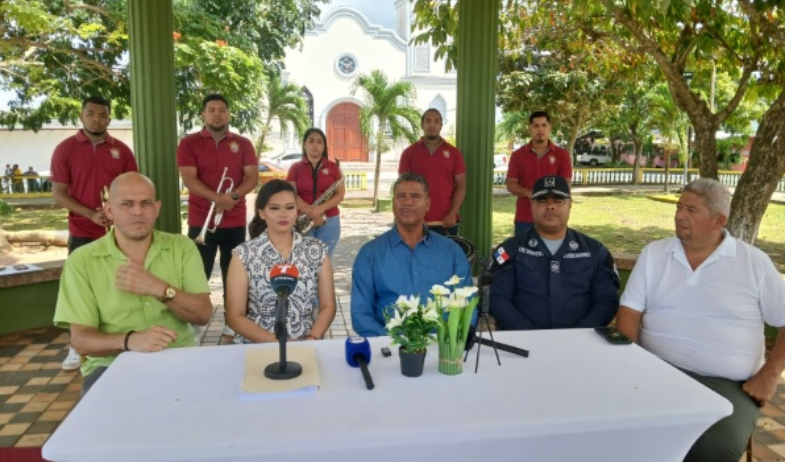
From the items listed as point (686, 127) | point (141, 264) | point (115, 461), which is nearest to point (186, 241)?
point (141, 264)

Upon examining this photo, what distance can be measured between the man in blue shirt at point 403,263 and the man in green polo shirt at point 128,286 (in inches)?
28.5

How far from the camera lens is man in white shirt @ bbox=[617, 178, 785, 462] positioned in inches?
99.0

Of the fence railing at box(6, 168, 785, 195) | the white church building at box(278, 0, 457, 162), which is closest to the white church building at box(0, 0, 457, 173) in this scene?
the white church building at box(278, 0, 457, 162)

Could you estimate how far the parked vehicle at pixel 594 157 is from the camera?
38500mm

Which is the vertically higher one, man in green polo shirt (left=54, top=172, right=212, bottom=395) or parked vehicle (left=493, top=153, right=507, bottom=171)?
parked vehicle (left=493, top=153, right=507, bottom=171)

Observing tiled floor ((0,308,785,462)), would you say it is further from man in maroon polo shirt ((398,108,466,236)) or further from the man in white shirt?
man in maroon polo shirt ((398,108,466,236))

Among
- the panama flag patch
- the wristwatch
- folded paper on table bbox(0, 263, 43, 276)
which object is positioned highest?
the panama flag patch

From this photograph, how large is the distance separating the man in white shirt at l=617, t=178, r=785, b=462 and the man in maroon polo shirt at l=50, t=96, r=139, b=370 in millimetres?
3487

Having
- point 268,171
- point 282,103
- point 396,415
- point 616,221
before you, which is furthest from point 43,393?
point 268,171

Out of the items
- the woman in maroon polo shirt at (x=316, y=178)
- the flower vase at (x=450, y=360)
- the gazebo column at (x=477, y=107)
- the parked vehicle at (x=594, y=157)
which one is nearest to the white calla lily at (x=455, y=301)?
the flower vase at (x=450, y=360)

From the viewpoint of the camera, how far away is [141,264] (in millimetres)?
2535

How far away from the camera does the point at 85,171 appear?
421cm

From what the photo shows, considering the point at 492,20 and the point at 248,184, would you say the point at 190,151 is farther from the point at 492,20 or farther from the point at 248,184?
the point at 492,20

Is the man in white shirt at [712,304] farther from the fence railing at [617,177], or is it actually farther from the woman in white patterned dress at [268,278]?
the fence railing at [617,177]
